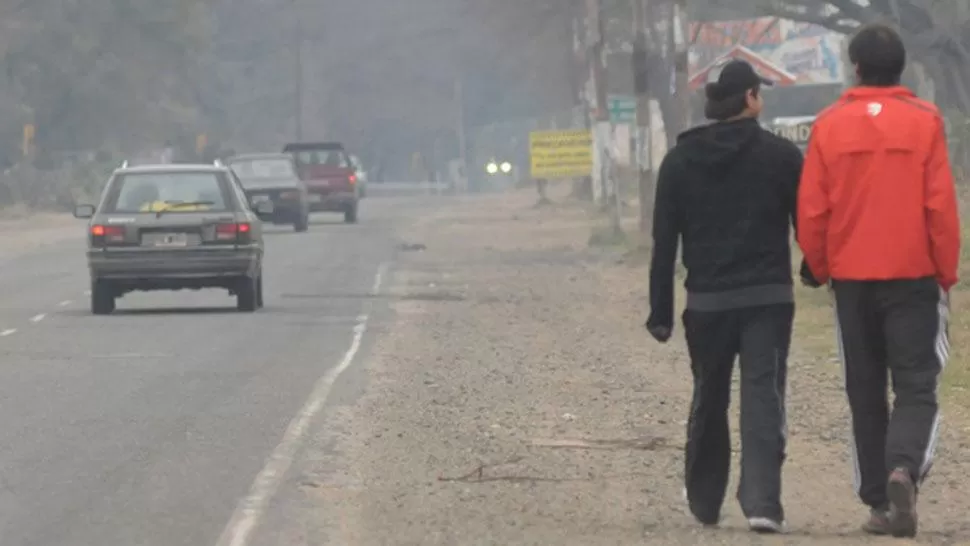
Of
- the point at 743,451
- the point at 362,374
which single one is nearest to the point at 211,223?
the point at 362,374

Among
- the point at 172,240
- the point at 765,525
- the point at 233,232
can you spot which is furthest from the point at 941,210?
the point at 172,240

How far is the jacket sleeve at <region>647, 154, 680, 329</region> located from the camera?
8.48 m

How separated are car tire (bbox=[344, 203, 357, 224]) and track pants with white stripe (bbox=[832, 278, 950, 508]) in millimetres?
45828

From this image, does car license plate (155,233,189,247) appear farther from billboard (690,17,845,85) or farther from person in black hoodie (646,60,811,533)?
billboard (690,17,845,85)

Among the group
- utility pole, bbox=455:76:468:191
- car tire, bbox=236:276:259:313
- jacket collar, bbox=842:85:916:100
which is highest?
jacket collar, bbox=842:85:916:100

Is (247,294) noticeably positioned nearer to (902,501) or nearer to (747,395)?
(747,395)

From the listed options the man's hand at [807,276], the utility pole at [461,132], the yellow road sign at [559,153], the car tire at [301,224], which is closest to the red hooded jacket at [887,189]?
the man's hand at [807,276]

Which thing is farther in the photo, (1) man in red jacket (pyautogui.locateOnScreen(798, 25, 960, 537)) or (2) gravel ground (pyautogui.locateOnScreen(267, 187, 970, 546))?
(2) gravel ground (pyautogui.locateOnScreen(267, 187, 970, 546))

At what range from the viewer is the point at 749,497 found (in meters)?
8.37

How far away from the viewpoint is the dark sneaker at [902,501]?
7996 millimetres

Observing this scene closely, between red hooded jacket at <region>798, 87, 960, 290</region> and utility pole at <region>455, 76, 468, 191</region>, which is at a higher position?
red hooded jacket at <region>798, 87, 960, 290</region>

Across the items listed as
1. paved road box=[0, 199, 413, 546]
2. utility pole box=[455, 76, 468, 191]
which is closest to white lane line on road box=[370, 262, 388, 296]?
paved road box=[0, 199, 413, 546]

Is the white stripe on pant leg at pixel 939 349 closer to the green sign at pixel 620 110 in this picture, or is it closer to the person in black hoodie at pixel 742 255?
the person in black hoodie at pixel 742 255

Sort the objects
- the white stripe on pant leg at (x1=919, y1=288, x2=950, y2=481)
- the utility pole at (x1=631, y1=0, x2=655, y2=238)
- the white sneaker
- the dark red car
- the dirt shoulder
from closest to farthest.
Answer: the white stripe on pant leg at (x1=919, y1=288, x2=950, y2=481), the white sneaker, the utility pole at (x1=631, y1=0, x2=655, y2=238), the dirt shoulder, the dark red car
